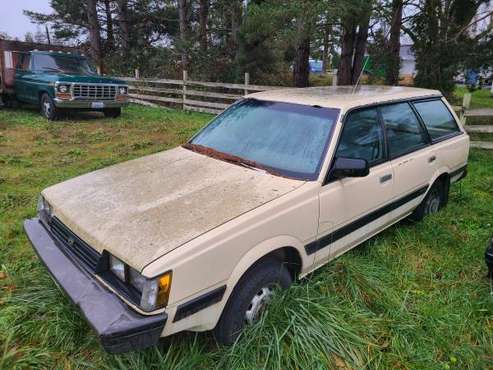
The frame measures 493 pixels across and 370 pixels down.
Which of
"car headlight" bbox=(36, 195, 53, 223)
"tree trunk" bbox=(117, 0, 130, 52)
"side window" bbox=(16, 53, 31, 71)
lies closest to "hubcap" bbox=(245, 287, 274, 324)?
"car headlight" bbox=(36, 195, 53, 223)

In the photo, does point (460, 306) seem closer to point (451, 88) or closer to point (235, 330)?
point (235, 330)

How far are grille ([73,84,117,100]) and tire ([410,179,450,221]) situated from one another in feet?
29.9

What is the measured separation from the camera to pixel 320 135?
3.21 m

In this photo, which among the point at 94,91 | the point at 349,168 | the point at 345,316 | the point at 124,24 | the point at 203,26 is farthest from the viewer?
the point at 124,24

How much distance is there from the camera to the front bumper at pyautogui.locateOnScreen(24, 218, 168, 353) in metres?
2.01

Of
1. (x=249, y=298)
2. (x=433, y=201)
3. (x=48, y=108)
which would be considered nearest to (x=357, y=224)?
(x=249, y=298)

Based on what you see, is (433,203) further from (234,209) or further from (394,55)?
(394,55)

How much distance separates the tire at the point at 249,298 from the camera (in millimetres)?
2508

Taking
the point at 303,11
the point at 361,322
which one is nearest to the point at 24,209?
the point at 361,322

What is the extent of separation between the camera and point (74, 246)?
2637 mm

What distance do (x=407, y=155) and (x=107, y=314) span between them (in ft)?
10.1

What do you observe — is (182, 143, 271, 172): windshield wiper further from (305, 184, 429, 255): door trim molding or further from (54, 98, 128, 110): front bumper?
(54, 98, 128, 110): front bumper

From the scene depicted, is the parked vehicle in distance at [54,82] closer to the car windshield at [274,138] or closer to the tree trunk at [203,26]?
the tree trunk at [203,26]

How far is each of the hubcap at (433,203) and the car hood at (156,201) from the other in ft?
8.10
